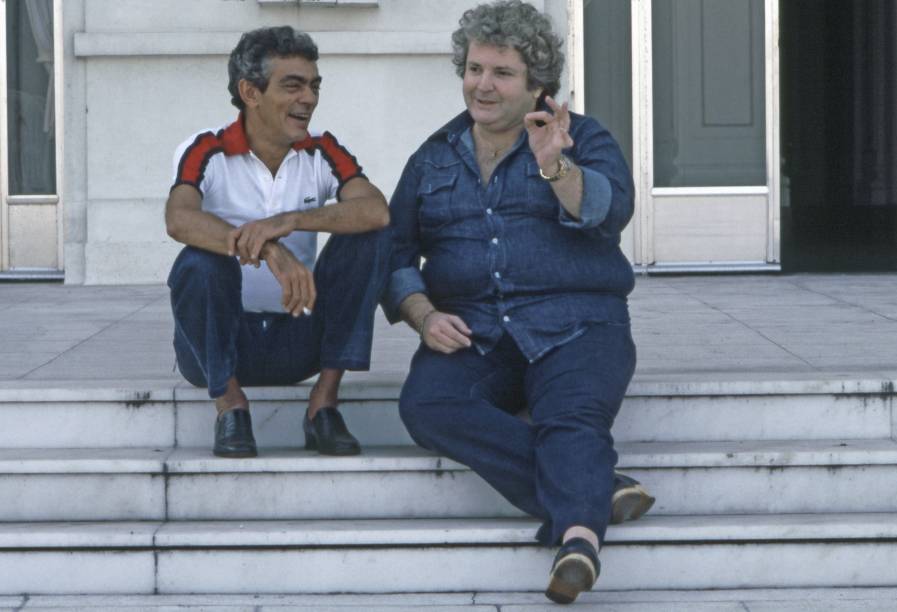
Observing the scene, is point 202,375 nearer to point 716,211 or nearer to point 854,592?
point 854,592

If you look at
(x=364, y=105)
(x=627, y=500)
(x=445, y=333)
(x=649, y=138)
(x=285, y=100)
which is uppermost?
(x=364, y=105)

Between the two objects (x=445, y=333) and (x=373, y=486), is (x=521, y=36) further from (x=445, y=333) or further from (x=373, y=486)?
(x=373, y=486)

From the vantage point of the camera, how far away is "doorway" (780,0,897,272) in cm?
1484

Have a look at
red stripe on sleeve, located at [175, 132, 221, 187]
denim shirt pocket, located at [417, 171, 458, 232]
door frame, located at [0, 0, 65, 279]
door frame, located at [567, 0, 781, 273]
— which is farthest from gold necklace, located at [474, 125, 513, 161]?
door frame, located at [0, 0, 65, 279]

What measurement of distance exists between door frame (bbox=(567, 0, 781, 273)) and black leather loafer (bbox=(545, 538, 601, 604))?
5296mm

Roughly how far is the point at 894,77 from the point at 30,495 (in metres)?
11.9

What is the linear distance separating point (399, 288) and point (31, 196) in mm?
5208

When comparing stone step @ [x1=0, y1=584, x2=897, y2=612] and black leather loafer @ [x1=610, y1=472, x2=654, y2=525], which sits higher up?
black leather loafer @ [x1=610, y1=472, x2=654, y2=525]

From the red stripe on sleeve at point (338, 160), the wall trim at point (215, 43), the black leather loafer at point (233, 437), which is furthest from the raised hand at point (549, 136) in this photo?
the wall trim at point (215, 43)

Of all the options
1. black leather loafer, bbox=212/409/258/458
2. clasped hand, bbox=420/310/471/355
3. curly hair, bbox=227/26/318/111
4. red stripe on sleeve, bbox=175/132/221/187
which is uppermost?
curly hair, bbox=227/26/318/111

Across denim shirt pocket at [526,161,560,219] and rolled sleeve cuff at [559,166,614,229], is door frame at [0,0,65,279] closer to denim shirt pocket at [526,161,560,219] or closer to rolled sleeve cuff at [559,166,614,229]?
denim shirt pocket at [526,161,560,219]

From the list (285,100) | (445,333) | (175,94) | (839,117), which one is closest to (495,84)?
(285,100)

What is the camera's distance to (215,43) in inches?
337

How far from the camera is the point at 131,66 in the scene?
28.4 ft
